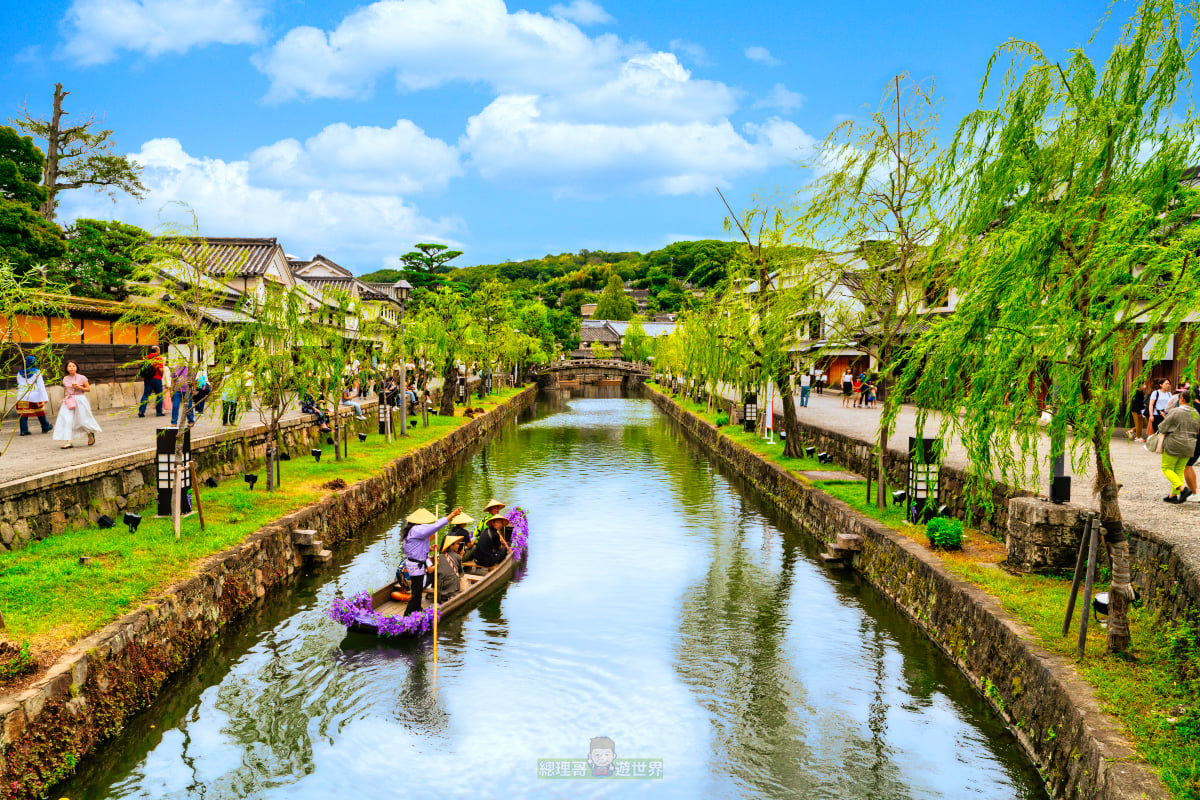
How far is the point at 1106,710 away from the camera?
6.05m

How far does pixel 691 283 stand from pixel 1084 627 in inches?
5650

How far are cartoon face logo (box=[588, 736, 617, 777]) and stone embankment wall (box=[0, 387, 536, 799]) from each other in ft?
15.3

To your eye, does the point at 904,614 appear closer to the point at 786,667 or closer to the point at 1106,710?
the point at 786,667

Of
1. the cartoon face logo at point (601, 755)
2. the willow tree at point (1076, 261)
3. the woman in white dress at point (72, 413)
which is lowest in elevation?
the cartoon face logo at point (601, 755)

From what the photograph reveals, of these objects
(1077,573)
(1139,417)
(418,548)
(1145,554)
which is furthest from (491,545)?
(1139,417)

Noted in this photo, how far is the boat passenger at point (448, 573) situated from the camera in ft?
37.0

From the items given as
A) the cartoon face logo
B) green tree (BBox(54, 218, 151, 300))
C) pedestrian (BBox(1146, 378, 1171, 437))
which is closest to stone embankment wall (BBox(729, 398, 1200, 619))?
the cartoon face logo

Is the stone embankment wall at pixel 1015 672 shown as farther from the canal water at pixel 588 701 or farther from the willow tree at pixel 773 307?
the willow tree at pixel 773 307

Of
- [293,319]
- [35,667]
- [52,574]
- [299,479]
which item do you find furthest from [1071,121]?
[299,479]

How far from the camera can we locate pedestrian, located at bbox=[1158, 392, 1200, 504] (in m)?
10.4

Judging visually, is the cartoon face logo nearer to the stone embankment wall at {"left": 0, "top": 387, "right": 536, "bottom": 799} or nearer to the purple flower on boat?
→ the purple flower on boat

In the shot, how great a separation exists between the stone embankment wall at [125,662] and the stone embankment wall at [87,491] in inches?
92.0

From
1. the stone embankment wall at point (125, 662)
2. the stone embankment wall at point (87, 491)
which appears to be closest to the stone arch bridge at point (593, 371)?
the stone embankment wall at point (87, 491)

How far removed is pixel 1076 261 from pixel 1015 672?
13.4 ft
